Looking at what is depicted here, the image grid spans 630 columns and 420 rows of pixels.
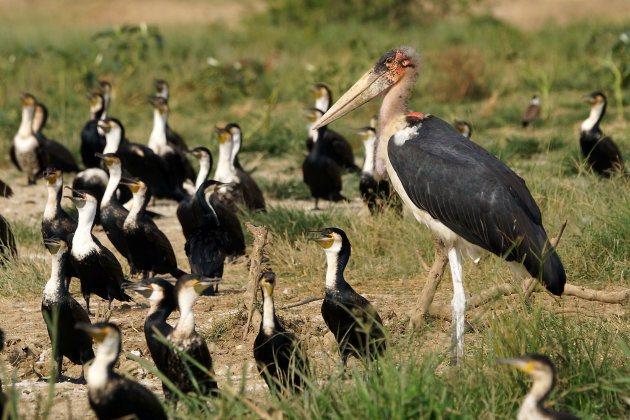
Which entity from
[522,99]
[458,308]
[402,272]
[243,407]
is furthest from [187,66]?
[243,407]

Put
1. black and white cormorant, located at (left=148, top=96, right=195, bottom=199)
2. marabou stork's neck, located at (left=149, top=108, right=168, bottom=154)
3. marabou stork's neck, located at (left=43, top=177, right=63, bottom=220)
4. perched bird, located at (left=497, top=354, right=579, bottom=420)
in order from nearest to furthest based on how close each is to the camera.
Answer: perched bird, located at (left=497, top=354, right=579, bottom=420)
marabou stork's neck, located at (left=43, top=177, right=63, bottom=220)
black and white cormorant, located at (left=148, top=96, right=195, bottom=199)
marabou stork's neck, located at (left=149, top=108, right=168, bottom=154)

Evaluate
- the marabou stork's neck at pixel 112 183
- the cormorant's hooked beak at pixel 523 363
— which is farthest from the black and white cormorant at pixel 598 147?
the cormorant's hooked beak at pixel 523 363

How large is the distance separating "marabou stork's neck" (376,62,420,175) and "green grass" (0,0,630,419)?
0.54 meters

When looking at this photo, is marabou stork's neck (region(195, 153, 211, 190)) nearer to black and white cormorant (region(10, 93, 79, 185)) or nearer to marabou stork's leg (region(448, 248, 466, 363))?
black and white cormorant (region(10, 93, 79, 185))

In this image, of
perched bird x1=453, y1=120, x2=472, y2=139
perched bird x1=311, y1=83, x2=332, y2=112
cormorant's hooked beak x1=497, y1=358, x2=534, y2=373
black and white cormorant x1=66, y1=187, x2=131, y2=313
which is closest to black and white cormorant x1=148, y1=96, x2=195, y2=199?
perched bird x1=311, y1=83, x2=332, y2=112

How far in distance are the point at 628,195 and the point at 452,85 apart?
827 cm

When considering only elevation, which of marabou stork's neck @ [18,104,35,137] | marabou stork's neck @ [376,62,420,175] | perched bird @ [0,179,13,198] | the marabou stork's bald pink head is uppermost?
the marabou stork's bald pink head

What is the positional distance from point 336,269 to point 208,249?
1.92 m

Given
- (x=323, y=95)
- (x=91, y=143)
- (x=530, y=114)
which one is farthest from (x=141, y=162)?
(x=530, y=114)

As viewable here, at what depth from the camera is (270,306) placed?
4488 mm

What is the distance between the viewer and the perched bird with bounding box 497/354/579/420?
3172 mm

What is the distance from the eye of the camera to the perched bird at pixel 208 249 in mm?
6523

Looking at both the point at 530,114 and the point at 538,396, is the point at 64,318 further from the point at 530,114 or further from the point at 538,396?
the point at 530,114

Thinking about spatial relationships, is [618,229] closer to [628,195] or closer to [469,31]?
[628,195]
